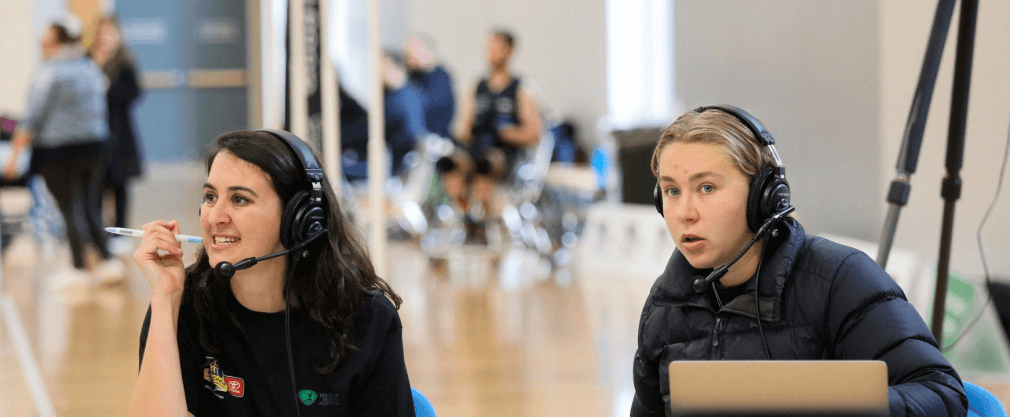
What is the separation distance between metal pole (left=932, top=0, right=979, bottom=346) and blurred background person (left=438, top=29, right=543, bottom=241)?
461 centimetres

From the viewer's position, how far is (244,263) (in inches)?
56.4

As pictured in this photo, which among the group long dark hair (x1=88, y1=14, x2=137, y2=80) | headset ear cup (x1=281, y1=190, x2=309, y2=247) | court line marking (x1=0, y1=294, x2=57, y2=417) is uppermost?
long dark hair (x1=88, y1=14, x2=137, y2=80)

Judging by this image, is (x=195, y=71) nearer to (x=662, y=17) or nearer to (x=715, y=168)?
(x=662, y=17)

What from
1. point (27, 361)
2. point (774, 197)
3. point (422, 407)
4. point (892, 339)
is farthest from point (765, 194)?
point (27, 361)

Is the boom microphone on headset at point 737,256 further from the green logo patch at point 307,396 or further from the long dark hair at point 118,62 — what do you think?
the long dark hair at point 118,62

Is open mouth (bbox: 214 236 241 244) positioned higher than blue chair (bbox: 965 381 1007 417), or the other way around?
open mouth (bbox: 214 236 241 244)

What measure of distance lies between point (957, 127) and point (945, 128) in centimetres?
140

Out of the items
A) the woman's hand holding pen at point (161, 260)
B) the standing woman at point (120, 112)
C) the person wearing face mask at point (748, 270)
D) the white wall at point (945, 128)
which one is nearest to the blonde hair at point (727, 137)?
the person wearing face mask at point (748, 270)

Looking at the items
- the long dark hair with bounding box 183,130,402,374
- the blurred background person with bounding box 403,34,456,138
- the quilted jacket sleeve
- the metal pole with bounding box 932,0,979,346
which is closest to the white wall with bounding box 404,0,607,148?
the blurred background person with bounding box 403,34,456,138

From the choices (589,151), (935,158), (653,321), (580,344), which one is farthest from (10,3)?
(653,321)

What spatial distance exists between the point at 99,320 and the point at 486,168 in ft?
9.25

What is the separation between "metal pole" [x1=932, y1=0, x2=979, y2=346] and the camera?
2.19 meters

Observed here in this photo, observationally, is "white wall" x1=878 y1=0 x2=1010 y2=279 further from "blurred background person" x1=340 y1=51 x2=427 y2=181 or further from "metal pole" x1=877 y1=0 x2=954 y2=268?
"blurred background person" x1=340 y1=51 x2=427 y2=181

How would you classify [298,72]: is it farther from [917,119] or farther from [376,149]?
[917,119]
